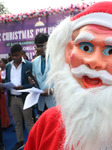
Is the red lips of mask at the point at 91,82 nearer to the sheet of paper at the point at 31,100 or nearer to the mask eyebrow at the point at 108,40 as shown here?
the mask eyebrow at the point at 108,40

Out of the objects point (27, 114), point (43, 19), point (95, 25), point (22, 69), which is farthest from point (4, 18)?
point (95, 25)

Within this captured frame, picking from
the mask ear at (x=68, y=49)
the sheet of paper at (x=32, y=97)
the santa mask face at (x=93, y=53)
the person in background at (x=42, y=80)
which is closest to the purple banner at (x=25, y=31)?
the person in background at (x=42, y=80)

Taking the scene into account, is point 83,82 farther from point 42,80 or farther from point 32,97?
point 42,80

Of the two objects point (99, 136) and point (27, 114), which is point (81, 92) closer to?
point (99, 136)

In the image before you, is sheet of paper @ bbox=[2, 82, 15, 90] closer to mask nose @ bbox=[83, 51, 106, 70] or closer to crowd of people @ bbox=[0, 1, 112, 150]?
crowd of people @ bbox=[0, 1, 112, 150]

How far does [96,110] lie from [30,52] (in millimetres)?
4823

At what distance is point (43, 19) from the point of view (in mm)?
5062

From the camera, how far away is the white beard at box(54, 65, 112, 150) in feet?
2.26

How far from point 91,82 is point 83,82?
0.13 ft

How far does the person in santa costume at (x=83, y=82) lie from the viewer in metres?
0.70

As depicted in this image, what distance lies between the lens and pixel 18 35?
5.41m

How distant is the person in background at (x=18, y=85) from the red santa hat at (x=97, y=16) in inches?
72.7

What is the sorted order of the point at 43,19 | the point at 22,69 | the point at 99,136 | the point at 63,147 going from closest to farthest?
the point at 99,136
the point at 63,147
the point at 22,69
the point at 43,19

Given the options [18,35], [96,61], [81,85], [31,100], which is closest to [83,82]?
[81,85]
